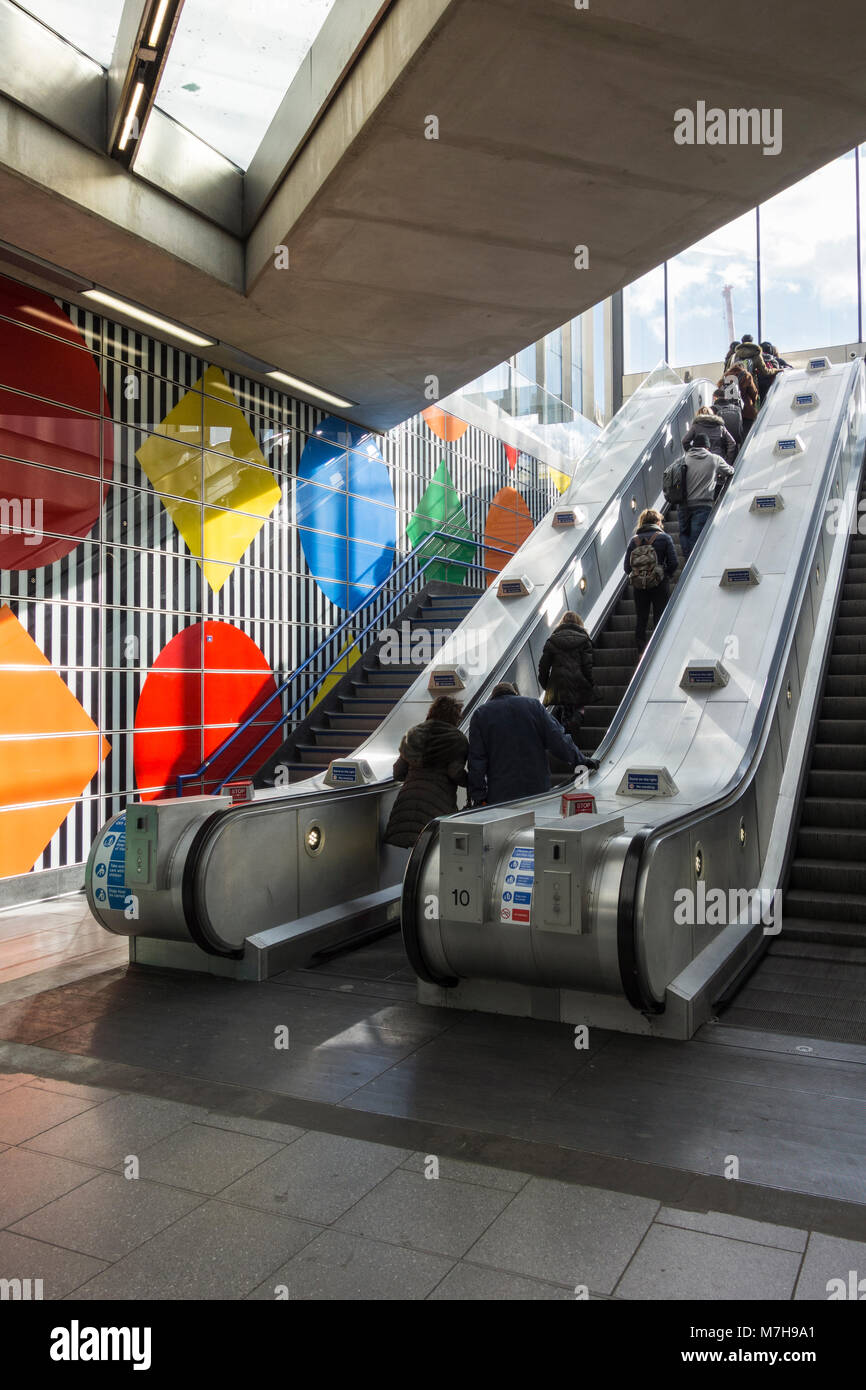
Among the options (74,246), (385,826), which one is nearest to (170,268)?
(74,246)

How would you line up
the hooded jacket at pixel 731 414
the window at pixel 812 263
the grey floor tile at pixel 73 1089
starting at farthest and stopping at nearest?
the window at pixel 812 263
the hooded jacket at pixel 731 414
the grey floor tile at pixel 73 1089

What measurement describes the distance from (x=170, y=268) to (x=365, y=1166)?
791 centimetres

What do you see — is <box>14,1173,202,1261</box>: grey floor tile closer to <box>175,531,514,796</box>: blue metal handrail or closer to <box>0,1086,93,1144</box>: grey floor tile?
<box>0,1086,93,1144</box>: grey floor tile

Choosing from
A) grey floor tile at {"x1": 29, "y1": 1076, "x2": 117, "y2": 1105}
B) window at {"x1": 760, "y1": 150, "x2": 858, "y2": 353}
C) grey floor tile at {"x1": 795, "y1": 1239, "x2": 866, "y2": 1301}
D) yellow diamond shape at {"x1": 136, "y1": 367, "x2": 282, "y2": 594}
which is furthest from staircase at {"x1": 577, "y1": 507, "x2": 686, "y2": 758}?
window at {"x1": 760, "y1": 150, "x2": 858, "y2": 353}

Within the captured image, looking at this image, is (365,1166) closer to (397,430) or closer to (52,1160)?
(52,1160)

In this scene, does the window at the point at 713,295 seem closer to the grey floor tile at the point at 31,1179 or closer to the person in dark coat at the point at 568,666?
the person in dark coat at the point at 568,666

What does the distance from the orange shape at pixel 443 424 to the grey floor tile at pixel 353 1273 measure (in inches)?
570

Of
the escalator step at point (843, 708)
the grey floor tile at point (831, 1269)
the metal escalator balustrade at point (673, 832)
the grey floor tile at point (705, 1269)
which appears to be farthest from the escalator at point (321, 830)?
the grey floor tile at point (831, 1269)

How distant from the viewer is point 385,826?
26.0 ft

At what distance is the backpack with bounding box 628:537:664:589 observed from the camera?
9867mm

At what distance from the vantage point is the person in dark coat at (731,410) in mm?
13578

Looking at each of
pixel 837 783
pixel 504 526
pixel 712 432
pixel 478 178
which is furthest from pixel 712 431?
pixel 504 526

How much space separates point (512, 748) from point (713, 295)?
81.7 ft

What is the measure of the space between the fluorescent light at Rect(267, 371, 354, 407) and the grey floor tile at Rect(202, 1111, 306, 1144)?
947cm
